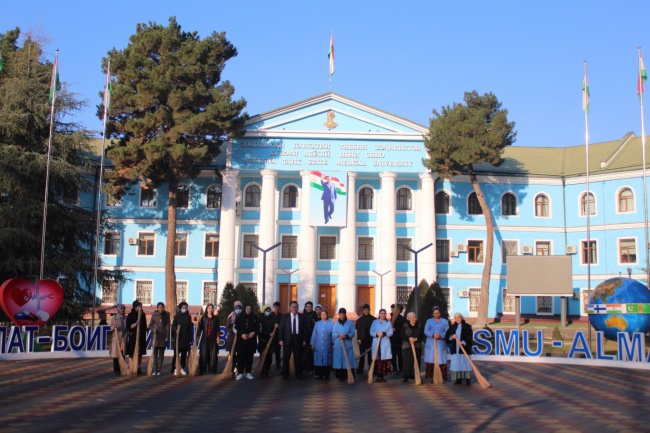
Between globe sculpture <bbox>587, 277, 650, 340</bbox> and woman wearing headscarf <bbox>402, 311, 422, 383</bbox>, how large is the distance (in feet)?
32.1

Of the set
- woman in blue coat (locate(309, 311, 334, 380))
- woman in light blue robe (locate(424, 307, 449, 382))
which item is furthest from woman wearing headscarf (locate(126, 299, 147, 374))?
woman in light blue robe (locate(424, 307, 449, 382))

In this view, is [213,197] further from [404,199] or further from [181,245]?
[404,199]

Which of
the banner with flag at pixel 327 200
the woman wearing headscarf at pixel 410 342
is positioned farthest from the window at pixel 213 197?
the woman wearing headscarf at pixel 410 342

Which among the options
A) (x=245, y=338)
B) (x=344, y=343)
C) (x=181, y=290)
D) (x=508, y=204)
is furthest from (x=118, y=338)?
(x=508, y=204)

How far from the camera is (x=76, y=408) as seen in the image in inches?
415

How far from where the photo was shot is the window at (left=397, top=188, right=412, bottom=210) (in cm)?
4300

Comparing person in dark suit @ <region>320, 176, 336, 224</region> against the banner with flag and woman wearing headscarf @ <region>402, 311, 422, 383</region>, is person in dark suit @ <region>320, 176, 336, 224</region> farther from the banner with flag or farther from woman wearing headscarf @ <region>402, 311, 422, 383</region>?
woman wearing headscarf @ <region>402, 311, 422, 383</region>

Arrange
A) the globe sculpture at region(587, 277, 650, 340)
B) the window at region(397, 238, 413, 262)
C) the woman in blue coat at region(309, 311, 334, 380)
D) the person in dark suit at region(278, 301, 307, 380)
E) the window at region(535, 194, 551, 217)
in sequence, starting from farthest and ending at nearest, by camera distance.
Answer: the window at region(535, 194, 551, 217) < the window at region(397, 238, 413, 262) < the globe sculpture at region(587, 277, 650, 340) < the person in dark suit at region(278, 301, 307, 380) < the woman in blue coat at region(309, 311, 334, 380)

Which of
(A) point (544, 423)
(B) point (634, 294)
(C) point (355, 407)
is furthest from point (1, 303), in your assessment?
(B) point (634, 294)

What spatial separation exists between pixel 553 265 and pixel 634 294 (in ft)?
45.3

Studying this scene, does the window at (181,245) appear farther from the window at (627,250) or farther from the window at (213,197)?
the window at (627,250)

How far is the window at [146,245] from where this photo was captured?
42.4 metres

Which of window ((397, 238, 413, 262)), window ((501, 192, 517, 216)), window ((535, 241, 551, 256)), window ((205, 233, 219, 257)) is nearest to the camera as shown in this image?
window ((397, 238, 413, 262))

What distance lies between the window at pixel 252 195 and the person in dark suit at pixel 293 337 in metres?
27.2
